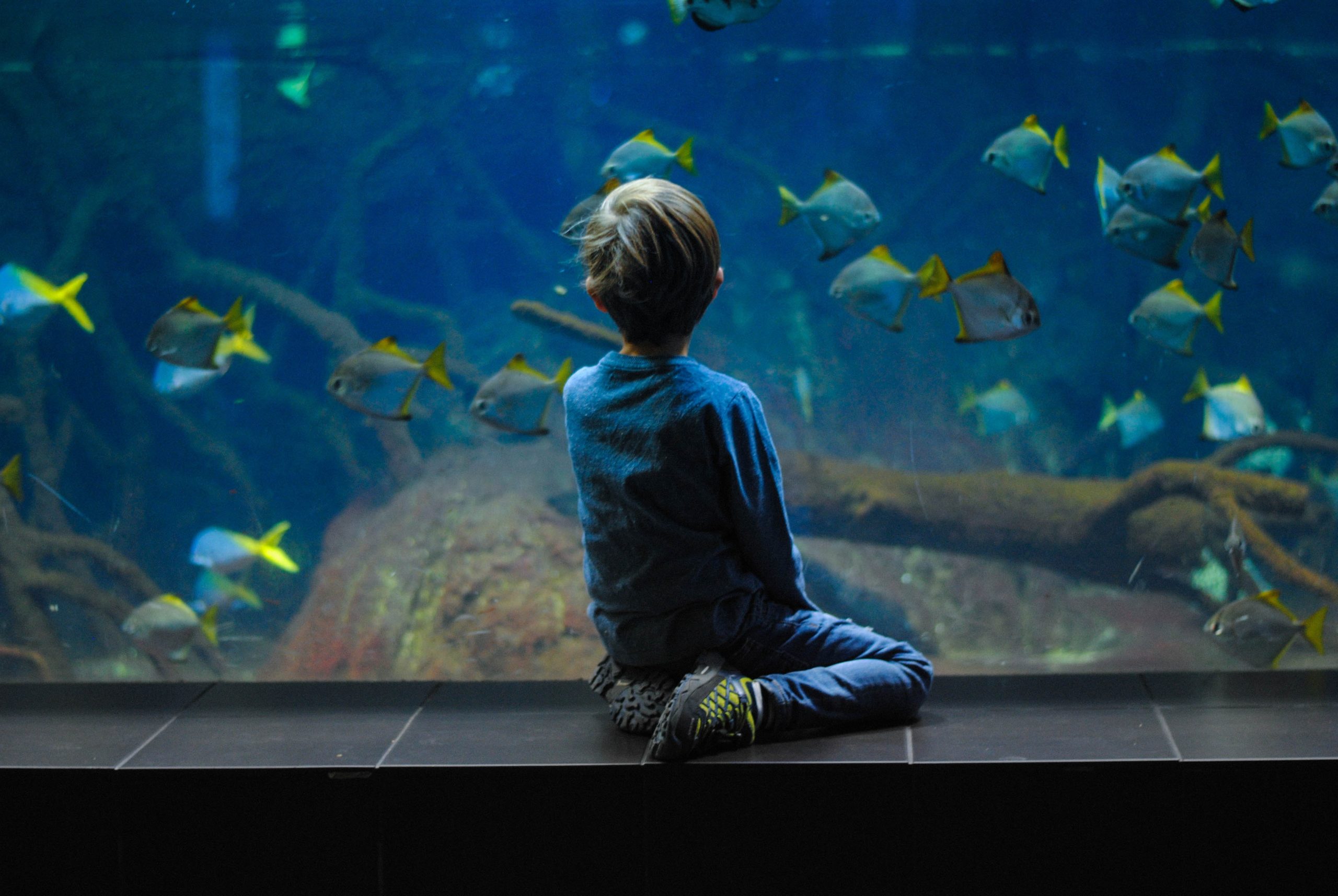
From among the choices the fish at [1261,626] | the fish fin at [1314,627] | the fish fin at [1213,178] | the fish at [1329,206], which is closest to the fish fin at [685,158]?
the fish fin at [1213,178]

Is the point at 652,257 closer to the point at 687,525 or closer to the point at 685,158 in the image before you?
the point at 687,525

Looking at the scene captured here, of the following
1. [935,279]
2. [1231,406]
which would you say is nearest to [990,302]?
[935,279]

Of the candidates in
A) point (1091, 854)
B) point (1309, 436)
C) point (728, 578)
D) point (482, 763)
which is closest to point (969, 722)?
point (1091, 854)

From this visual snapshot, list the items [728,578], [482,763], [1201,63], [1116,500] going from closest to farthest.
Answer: [482,763], [728,578], [1116,500], [1201,63]

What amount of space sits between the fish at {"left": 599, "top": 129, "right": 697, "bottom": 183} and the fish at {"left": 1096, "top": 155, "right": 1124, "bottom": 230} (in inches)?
63.4

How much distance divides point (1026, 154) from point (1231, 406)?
60.5 inches

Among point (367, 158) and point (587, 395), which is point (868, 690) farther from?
point (367, 158)

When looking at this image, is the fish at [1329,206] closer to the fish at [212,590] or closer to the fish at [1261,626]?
the fish at [1261,626]

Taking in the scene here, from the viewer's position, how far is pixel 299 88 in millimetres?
6500

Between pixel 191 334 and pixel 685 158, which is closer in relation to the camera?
pixel 191 334

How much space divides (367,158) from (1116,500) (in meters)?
6.34

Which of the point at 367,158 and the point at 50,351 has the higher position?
the point at 367,158

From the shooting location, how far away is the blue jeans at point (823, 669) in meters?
2.12

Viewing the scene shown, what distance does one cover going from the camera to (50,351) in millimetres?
8484
